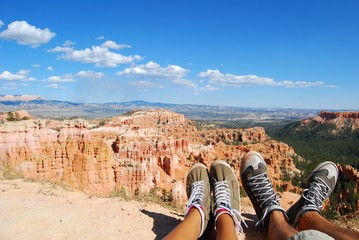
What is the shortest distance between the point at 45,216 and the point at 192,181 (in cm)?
218

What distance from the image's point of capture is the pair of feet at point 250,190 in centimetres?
377

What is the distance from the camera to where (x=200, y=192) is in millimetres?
4238

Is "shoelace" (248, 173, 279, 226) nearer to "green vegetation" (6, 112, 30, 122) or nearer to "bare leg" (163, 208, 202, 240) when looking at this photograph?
"bare leg" (163, 208, 202, 240)

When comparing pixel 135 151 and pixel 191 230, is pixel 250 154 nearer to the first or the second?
pixel 191 230

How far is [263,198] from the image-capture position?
413 cm

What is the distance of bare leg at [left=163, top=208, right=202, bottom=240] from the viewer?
2.98m

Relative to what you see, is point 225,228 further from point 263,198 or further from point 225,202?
point 263,198

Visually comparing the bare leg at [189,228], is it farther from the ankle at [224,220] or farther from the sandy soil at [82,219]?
the sandy soil at [82,219]

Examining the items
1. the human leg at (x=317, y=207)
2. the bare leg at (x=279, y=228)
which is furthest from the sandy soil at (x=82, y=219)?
the human leg at (x=317, y=207)

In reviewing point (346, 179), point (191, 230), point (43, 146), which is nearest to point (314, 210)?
point (191, 230)

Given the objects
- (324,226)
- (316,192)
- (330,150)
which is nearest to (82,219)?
(324,226)

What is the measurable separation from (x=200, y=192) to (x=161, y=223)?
0.75 metres

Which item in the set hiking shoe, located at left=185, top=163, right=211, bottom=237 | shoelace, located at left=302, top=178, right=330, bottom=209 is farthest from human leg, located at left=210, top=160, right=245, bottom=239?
shoelace, located at left=302, top=178, right=330, bottom=209

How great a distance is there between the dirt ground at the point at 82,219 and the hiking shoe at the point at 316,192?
0.53m
